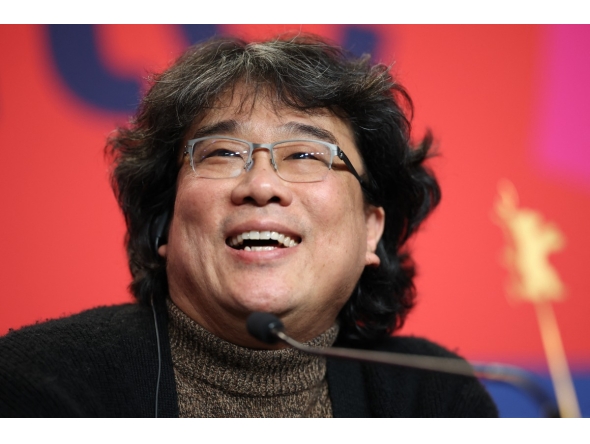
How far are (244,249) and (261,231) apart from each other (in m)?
0.05

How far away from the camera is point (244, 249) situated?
1288 millimetres

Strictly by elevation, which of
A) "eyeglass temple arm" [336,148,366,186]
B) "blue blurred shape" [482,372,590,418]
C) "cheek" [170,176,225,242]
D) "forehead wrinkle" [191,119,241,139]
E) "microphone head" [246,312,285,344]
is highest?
"forehead wrinkle" [191,119,241,139]

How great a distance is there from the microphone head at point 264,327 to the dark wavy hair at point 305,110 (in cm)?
52

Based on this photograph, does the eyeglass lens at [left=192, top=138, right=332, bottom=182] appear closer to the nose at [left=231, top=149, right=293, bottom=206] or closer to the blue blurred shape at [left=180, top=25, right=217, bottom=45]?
the nose at [left=231, top=149, right=293, bottom=206]

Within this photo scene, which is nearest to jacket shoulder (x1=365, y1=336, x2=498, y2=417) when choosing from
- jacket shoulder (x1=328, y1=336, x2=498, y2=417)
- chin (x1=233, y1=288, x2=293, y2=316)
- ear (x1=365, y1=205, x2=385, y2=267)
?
jacket shoulder (x1=328, y1=336, x2=498, y2=417)

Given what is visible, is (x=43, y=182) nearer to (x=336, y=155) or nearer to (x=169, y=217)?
(x=169, y=217)

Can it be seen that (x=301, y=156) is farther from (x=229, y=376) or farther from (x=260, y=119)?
(x=229, y=376)

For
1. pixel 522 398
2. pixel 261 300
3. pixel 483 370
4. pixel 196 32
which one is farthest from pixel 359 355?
pixel 522 398

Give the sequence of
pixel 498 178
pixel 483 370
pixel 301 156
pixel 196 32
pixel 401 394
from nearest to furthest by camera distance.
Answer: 1. pixel 483 370
2. pixel 301 156
3. pixel 401 394
4. pixel 196 32
5. pixel 498 178

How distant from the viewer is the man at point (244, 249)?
127 cm

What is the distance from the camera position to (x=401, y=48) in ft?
6.97

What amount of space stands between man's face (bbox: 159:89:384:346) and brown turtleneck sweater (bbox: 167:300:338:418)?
0.03 m

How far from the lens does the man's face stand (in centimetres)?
127

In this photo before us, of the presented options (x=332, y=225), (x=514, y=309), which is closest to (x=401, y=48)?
(x=514, y=309)
